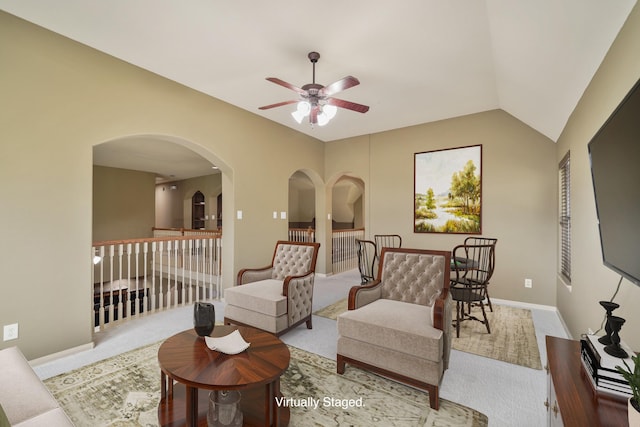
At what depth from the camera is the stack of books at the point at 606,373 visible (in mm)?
1061

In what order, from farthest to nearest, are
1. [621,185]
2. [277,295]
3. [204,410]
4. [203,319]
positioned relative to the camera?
[277,295] < [203,319] < [204,410] < [621,185]

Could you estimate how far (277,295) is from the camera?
9.89 feet

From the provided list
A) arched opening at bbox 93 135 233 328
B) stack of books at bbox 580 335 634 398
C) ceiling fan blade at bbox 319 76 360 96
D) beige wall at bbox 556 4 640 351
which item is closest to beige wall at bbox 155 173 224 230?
arched opening at bbox 93 135 233 328

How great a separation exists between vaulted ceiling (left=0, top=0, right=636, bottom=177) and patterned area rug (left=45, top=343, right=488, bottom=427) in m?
2.68

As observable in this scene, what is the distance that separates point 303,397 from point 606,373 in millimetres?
1713

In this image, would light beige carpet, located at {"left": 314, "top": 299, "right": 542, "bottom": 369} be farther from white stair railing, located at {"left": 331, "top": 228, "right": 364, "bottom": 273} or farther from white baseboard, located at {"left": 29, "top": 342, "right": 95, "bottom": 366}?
white stair railing, located at {"left": 331, "top": 228, "right": 364, "bottom": 273}

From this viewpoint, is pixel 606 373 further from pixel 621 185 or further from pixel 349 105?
pixel 349 105

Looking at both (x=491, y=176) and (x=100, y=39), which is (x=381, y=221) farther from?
(x=100, y=39)

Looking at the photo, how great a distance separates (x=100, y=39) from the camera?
2.70m

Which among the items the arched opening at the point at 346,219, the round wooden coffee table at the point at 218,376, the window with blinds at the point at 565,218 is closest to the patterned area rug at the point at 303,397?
the round wooden coffee table at the point at 218,376

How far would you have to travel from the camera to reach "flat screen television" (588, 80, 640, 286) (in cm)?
108

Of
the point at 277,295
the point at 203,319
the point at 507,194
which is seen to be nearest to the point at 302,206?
the point at 507,194

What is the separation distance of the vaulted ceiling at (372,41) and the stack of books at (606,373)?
180cm

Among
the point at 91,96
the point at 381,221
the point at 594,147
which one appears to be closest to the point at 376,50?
the point at 594,147
